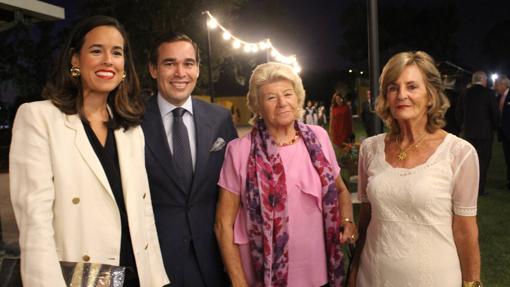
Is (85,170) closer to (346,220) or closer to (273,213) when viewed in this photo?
(273,213)

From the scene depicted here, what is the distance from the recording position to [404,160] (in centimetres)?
239

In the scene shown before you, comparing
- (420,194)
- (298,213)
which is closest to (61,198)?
(298,213)

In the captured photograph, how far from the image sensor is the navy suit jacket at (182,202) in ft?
8.76

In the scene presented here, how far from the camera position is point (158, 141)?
272cm

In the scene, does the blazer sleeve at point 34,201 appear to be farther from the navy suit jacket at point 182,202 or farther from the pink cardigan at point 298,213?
the pink cardigan at point 298,213

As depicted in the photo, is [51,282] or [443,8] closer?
[51,282]

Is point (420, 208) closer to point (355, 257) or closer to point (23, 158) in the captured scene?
point (355, 257)

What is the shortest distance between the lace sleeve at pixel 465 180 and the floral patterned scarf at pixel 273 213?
0.69 metres

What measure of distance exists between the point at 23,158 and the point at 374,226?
1.78 meters

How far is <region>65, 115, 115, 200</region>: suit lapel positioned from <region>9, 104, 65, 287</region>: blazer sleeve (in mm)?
136

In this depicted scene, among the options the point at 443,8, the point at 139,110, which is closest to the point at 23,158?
the point at 139,110

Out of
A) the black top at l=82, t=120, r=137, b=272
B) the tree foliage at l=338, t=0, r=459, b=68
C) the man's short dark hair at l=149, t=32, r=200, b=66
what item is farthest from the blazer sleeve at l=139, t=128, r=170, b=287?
the tree foliage at l=338, t=0, r=459, b=68

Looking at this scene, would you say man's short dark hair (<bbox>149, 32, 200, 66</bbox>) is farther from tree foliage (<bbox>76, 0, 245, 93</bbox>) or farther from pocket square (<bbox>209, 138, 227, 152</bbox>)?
tree foliage (<bbox>76, 0, 245, 93</bbox>)

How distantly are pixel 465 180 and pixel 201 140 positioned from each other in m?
1.50
